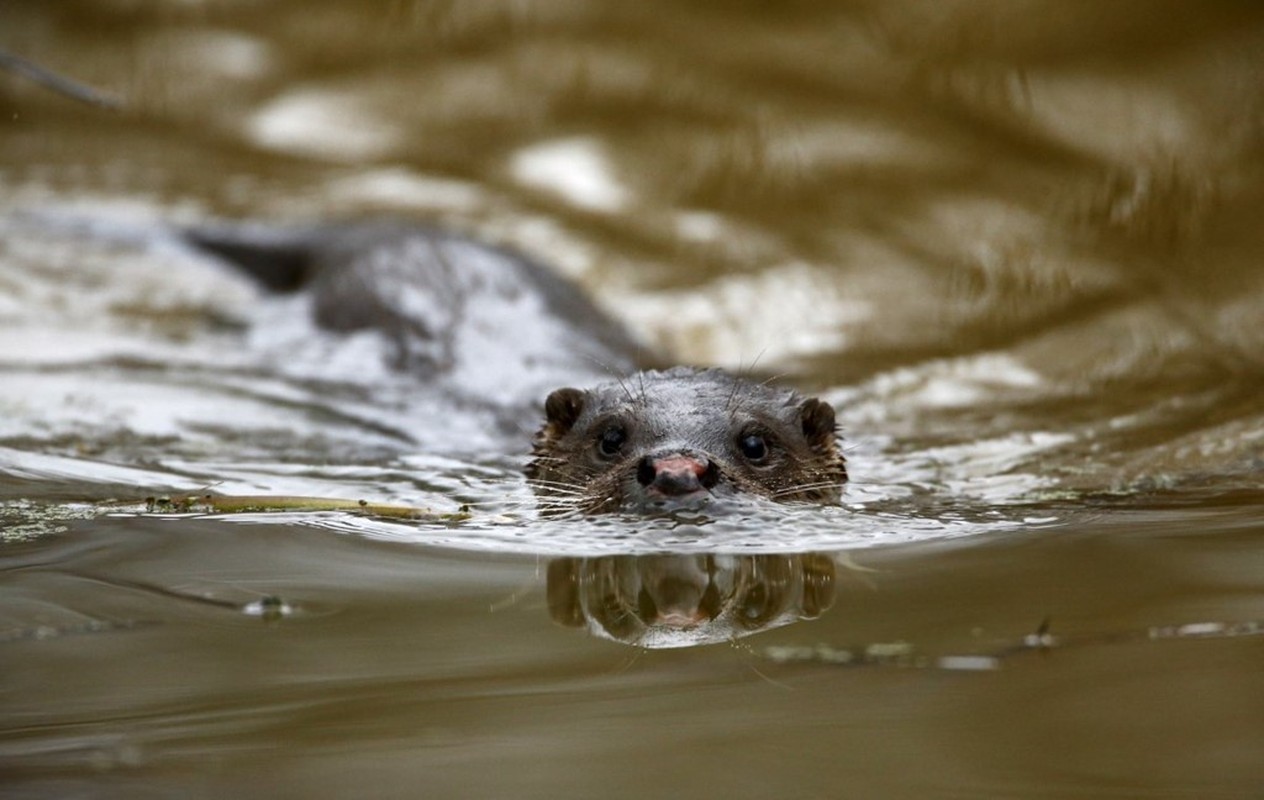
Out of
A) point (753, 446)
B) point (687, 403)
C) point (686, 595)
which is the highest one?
point (687, 403)

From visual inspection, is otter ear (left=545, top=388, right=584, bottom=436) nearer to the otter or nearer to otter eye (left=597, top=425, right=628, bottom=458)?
the otter

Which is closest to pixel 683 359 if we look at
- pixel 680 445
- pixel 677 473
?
pixel 680 445

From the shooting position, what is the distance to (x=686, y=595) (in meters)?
2.56

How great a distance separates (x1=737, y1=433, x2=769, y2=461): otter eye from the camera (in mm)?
3631

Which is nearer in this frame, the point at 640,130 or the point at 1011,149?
the point at 1011,149

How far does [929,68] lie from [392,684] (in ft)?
20.4

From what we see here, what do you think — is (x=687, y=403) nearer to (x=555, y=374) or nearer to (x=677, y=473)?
(x=677, y=473)

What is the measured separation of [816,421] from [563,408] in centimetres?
64

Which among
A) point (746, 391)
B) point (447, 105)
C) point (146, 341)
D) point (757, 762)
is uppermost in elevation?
point (447, 105)

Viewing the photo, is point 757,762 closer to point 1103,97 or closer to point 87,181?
point 1103,97

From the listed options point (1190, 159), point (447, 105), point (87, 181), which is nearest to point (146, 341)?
point (87, 181)

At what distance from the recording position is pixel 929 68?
7.70 m

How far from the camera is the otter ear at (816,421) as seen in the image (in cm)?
390

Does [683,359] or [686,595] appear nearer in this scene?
Answer: [686,595]
